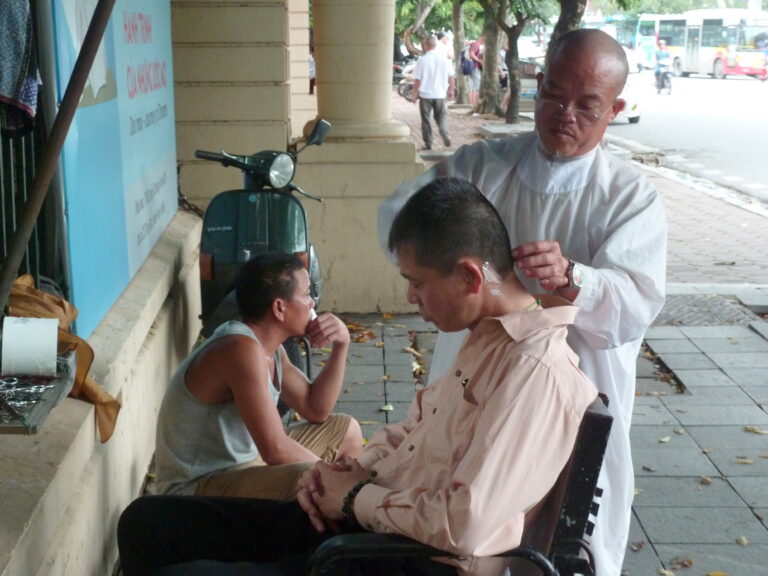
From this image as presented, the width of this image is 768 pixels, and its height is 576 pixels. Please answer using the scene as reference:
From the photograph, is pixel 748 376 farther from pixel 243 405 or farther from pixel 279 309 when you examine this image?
pixel 243 405

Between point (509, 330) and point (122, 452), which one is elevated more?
point (509, 330)

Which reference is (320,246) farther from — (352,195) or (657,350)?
(657,350)

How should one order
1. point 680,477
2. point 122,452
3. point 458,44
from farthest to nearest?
point 458,44
point 680,477
point 122,452

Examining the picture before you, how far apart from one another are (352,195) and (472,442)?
17.4 ft

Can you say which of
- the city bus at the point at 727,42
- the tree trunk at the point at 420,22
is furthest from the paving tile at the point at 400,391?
the city bus at the point at 727,42

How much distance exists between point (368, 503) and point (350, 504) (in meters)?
0.09

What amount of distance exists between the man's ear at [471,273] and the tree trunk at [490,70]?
23946 mm

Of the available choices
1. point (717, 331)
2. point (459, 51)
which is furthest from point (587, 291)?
point (459, 51)

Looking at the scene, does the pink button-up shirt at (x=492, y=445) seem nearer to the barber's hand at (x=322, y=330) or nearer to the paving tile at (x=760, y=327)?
the barber's hand at (x=322, y=330)

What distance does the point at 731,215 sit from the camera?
13.3 m

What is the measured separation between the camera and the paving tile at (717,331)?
7188 mm

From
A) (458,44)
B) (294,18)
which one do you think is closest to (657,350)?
(294,18)

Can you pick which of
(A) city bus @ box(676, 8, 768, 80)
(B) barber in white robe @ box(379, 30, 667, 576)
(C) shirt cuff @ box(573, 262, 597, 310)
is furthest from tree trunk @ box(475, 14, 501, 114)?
(C) shirt cuff @ box(573, 262, 597, 310)

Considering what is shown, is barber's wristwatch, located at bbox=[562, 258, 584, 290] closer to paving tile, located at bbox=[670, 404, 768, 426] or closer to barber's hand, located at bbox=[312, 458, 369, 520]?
barber's hand, located at bbox=[312, 458, 369, 520]
